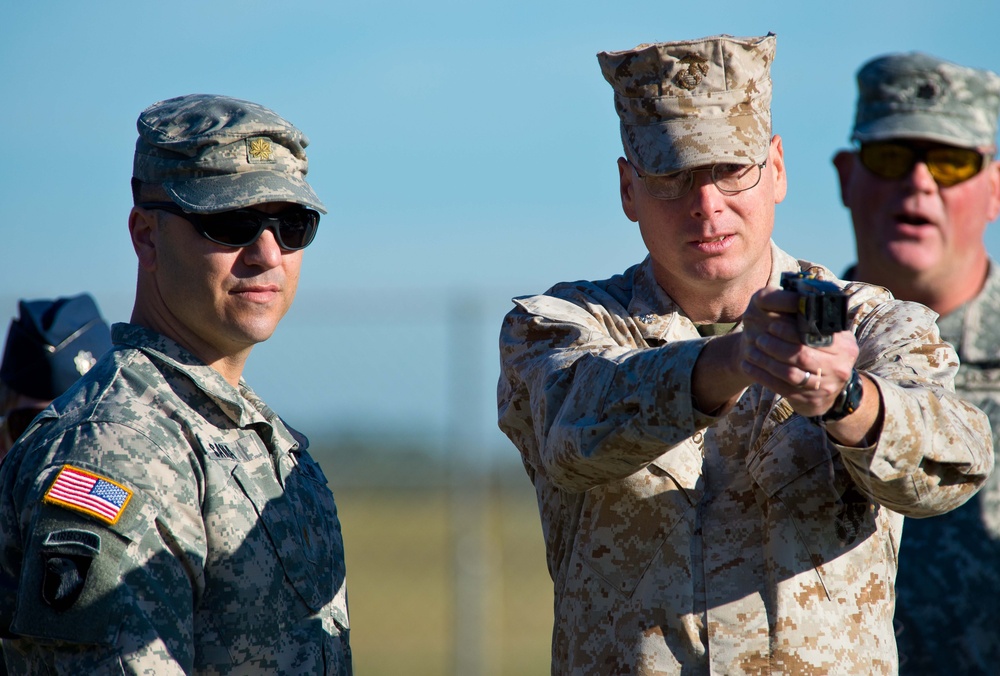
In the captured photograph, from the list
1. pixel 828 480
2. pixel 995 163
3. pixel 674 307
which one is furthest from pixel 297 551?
pixel 995 163

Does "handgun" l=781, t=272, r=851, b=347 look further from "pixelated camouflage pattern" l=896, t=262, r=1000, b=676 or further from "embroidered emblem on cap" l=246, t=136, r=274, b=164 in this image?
"pixelated camouflage pattern" l=896, t=262, r=1000, b=676

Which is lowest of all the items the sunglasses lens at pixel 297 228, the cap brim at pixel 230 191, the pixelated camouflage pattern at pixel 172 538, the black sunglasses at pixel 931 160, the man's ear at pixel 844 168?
the pixelated camouflage pattern at pixel 172 538

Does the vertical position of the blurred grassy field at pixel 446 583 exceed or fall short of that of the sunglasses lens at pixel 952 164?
it falls short

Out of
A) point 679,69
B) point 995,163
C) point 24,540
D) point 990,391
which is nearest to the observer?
point 24,540

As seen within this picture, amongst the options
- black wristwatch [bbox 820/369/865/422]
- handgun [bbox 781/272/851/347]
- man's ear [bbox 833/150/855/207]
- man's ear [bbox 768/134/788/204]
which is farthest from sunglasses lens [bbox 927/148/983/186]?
handgun [bbox 781/272/851/347]

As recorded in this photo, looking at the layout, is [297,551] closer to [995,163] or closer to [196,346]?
[196,346]

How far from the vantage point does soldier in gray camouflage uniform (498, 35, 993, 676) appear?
251 centimetres

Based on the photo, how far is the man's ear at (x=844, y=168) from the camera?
4.69 m

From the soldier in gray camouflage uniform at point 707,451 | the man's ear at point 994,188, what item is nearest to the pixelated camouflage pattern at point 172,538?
the soldier in gray camouflage uniform at point 707,451

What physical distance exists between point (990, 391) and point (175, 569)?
3.07 m

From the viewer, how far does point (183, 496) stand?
275 cm

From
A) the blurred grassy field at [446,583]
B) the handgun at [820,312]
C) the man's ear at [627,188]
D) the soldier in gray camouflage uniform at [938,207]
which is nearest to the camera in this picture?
the handgun at [820,312]

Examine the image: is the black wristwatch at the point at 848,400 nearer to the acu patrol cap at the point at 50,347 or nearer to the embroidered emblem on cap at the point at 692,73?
the embroidered emblem on cap at the point at 692,73

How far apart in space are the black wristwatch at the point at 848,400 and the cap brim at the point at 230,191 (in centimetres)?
157
